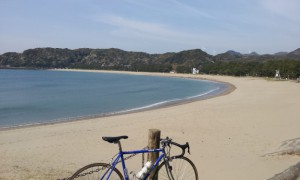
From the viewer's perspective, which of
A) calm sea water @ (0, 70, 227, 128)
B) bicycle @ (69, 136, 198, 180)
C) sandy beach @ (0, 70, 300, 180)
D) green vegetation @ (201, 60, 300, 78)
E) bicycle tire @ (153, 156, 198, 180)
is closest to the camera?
bicycle @ (69, 136, 198, 180)

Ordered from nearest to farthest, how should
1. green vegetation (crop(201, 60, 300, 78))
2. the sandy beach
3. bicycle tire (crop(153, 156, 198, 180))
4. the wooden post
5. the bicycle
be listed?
the bicycle, the wooden post, bicycle tire (crop(153, 156, 198, 180)), the sandy beach, green vegetation (crop(201, 60, 300, 78))

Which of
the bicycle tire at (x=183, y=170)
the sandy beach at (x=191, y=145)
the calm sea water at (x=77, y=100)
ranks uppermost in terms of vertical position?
the bicycle tire at (x=183, y=170)

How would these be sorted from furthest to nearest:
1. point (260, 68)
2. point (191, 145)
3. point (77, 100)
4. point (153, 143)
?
point (260, 68) < point (77, 100) < point (191, 145) < point (153, 143)

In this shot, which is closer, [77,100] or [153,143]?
[153,143]

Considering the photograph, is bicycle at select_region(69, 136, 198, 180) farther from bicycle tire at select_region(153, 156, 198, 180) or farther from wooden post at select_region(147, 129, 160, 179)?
wooden post at select_region(147, 129, 160, 179)

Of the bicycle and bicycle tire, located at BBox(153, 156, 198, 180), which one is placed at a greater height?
the bicycle

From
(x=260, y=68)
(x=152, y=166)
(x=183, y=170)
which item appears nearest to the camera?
(x=152, y=166)

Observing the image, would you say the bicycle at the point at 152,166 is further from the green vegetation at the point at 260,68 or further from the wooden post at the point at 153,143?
the green vegetation at the point at 260,68

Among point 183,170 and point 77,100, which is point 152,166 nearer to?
point 183,170

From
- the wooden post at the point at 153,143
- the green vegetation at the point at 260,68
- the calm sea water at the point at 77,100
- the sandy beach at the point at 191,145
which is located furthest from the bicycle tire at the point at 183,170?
the green vegetation at the point at 260,68

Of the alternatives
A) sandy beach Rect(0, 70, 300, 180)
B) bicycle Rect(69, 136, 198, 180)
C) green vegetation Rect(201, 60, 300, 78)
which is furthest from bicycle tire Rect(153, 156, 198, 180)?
green vegetation Rect(201, 60, 300, 78)

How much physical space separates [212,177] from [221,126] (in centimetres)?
829

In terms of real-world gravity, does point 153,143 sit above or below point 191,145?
above

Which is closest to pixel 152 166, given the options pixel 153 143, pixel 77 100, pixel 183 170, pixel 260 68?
pixel 153 143
